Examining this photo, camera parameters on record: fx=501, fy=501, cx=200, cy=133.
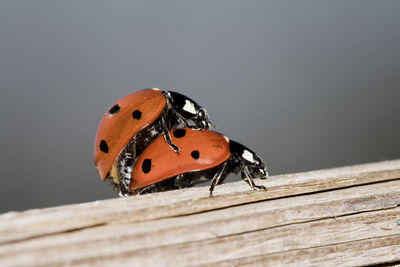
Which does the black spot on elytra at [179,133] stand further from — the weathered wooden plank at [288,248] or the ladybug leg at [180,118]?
the weathered wooden plank at [288,248]

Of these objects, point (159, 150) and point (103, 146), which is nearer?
point (159, 150)

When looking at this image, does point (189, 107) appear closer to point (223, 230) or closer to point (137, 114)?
point (137, 114)

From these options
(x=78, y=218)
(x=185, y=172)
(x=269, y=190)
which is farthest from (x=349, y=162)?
(x=78, y=218)

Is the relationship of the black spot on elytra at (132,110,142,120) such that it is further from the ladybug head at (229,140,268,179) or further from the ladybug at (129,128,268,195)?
the ladybug head at (229,140,268,179)

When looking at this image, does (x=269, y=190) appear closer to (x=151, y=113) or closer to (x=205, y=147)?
(x=205, y=147)

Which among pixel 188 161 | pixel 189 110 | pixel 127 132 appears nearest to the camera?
pixel 188 161

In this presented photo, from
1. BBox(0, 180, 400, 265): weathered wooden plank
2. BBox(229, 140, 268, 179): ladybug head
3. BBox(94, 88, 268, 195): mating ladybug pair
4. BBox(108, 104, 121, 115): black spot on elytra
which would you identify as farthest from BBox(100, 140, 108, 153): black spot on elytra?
BBox(0, 180, 400, 265): weathered wooden plank

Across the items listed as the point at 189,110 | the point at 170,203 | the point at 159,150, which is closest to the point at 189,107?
the point at 189,110

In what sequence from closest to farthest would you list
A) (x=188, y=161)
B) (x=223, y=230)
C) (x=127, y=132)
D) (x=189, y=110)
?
1. (x=223, y=230)
2. (x=188, y=161)
3. (x=127, y=132)
4. (x=189, y=110)
